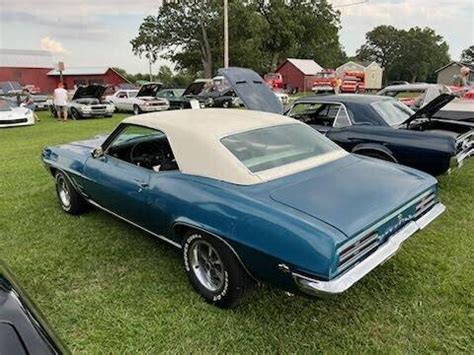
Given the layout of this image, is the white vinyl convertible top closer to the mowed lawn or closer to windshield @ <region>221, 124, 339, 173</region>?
windshield @ <region>221, 124, 339, 173</region>

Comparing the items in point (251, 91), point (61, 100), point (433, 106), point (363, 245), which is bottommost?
point (61, 100)

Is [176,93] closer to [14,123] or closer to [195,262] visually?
[14,123]

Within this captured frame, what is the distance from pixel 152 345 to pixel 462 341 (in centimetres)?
205

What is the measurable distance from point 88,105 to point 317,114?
44.6ft

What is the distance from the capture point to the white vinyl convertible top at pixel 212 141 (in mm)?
3057

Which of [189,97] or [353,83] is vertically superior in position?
[189,97]

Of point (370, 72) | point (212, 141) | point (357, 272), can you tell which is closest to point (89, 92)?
point (212, 141)

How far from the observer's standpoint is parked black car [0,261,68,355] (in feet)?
4.58

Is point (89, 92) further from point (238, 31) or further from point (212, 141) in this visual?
point (238, 31)

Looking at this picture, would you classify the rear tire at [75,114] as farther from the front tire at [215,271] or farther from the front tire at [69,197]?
the front tire at [215,271]

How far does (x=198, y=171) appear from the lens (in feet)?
10.4

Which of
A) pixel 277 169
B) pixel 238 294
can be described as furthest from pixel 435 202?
pixel 238 294

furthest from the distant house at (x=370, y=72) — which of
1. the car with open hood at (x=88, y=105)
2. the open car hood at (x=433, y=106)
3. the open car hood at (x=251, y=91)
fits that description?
the open car hood at (x=433, y=106)

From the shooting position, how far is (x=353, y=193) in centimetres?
288
